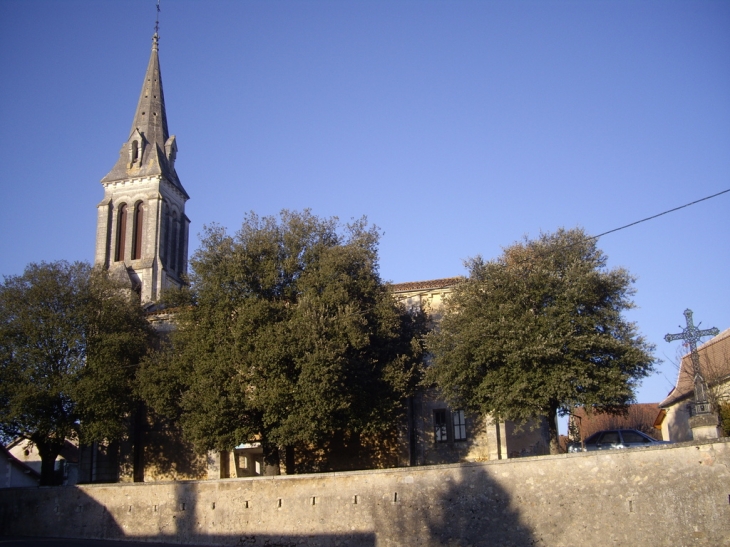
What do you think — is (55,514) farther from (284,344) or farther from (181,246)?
(181,246)

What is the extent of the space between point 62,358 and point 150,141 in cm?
3588

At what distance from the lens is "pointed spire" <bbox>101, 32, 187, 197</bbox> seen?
6812 cm

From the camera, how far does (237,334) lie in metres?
32.9

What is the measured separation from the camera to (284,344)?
3225 centimetres

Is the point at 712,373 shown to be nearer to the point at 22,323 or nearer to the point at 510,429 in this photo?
the point at 510,429

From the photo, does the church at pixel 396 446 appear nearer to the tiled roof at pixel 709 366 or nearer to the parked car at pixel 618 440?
the parked car at pixel 618 440

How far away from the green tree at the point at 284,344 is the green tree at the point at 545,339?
4.18 metres

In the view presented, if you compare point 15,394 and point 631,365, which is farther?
point 15,394

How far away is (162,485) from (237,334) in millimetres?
7148

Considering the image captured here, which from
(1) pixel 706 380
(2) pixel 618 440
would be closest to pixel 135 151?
(1) pixel 706 380

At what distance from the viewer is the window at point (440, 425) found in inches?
→ 1527

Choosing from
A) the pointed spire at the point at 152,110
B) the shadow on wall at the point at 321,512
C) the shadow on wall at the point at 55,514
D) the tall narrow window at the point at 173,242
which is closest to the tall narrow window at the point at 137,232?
the tall narrow window at the point at 173,242

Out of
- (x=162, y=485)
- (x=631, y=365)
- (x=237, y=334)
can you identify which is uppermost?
(x=237, y=334)

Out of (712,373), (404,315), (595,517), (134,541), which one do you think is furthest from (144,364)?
(712,373)
